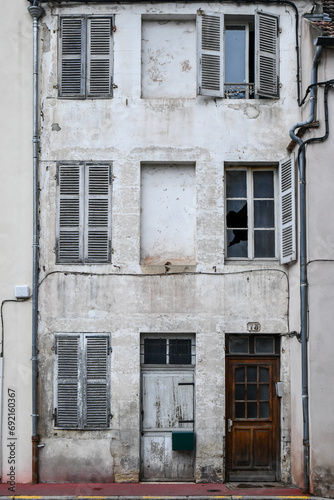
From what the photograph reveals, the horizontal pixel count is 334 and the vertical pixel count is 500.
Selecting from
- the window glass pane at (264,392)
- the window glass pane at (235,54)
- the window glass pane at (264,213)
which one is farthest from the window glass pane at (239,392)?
the window glass pane at (235,54)

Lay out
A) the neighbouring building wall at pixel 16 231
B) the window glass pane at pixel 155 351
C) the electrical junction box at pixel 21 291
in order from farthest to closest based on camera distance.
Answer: the window glass pane at pixel 155 351, the electrical junction box at pixel 21 291, the neighbouring building wall at pixel 16 231

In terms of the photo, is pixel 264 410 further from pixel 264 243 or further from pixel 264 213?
pixel 264 213

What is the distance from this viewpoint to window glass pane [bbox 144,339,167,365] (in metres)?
12.3

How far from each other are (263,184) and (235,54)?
8.24ft

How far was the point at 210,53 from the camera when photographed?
12562mm

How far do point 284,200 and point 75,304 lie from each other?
4.15 meters

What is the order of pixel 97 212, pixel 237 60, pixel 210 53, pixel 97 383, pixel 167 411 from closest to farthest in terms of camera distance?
pixel 97 383, pixel 167 411, pixel 97 212, pixel 210 53, pixel 237 60

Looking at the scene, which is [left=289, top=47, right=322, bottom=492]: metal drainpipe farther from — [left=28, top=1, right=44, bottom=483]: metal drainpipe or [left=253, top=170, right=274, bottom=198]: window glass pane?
[left=28, top=1, right=44, bottom=483]: metal drainpipe

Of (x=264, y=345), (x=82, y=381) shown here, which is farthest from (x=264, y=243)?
(x=82, y=381)

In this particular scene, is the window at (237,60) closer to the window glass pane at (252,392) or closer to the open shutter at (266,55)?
the open shutter at (266,55)

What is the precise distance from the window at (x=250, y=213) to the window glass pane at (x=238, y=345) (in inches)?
58.3

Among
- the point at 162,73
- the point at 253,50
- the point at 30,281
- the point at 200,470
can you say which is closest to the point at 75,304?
the point at 30,281

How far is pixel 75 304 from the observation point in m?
12.2

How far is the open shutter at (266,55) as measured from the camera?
40.9 ft
